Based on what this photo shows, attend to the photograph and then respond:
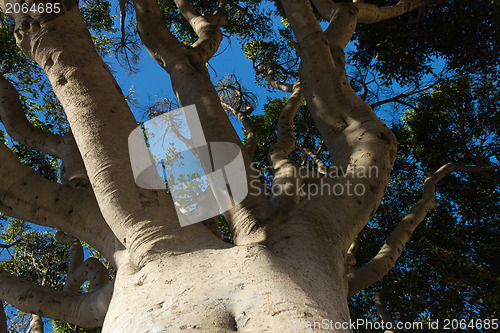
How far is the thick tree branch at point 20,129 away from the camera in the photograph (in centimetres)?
358

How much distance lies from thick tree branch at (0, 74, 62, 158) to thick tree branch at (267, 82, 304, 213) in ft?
6.43

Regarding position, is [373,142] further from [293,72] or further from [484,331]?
[293,72]

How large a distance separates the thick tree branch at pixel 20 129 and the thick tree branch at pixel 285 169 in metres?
1.96

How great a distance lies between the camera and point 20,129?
3699 mm

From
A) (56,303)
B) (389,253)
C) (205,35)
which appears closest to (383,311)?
(389,253)

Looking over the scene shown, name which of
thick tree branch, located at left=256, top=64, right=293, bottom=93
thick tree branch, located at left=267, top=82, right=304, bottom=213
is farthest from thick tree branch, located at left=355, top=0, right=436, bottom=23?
thick tree branch, located at left=256, top=64, right=293, bottom=93

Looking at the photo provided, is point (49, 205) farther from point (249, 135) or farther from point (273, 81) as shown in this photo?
point (273, 81)

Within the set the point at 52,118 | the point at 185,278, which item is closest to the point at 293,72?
the point at 52,118

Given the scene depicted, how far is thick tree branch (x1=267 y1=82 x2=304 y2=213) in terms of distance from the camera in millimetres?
2719

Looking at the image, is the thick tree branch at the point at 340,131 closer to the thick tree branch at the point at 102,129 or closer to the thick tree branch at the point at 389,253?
the thick tree branch at the point at 102,129

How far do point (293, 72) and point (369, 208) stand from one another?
5534mm

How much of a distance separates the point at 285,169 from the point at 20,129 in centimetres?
257

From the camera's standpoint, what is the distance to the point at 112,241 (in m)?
2.43

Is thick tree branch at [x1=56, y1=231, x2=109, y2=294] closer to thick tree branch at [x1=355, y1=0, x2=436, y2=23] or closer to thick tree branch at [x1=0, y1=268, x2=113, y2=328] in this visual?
thick tree branch at [x1=0, y1=268, x2=113, y2=328]
